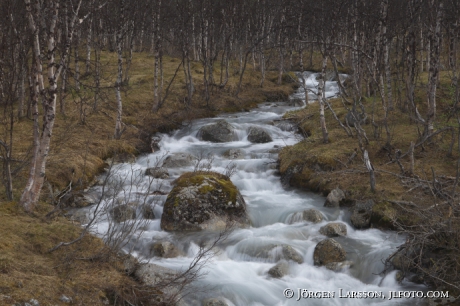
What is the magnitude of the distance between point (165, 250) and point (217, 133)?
9.88 m

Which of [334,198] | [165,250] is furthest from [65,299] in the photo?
[334,198]

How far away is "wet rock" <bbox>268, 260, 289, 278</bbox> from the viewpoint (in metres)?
7.96

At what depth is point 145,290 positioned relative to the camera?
5926 millimetres

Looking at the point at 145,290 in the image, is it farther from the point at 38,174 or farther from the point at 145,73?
the point at 145,73

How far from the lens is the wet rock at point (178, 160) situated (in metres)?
14.1

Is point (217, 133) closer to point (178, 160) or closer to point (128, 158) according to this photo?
point (178, 160)

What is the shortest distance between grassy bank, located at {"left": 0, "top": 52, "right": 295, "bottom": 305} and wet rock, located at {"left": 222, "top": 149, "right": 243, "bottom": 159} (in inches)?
126

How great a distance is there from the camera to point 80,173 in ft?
39.2

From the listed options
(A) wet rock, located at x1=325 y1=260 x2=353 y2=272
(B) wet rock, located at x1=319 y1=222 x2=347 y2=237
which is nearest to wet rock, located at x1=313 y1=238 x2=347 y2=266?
(A) wet rock, located at x1=325 y1=260 x2=353 y2=272

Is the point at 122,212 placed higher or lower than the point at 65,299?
higher

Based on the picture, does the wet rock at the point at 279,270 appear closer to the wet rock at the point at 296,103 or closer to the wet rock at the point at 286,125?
the wet rock at the point at 286,125

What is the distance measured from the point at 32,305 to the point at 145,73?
24.0m

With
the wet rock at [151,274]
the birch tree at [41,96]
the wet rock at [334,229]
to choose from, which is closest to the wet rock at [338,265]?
the wet rock at [334,229]

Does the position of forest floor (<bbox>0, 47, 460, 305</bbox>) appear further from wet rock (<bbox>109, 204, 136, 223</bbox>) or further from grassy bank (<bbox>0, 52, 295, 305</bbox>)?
wet rock (<bbox>109, 204, 136, 223</bbox>)
